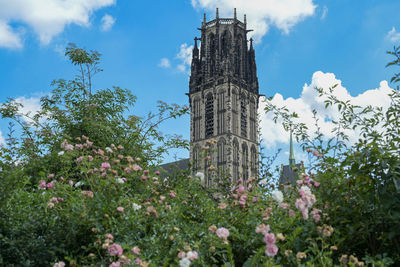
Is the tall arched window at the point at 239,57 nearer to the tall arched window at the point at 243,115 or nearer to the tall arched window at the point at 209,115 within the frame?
the tall arched window at the point at 243,115

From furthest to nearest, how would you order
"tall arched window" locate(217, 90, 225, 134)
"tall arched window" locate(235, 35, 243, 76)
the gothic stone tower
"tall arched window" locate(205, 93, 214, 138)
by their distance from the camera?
1. "tall arched window" locate(235, 35, 243, 76)
2. "tall arched window" locate(205, 93, 214, 138)
3. the gothic stone tower
4. "tall arched window" locate(217, 90, 225, 134)

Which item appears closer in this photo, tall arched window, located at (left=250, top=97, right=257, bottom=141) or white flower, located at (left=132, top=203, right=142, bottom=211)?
white flower, located at (left=132, top=203, right=142, bottom=211)

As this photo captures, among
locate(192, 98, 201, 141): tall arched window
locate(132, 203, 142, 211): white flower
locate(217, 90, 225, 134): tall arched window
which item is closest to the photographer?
locate(132, 203, 142, 211): white flower

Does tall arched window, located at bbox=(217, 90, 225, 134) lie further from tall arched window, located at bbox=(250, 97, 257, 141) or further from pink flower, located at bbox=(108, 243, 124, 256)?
pink flower, located at bbox=(108, 243, 124, 256)

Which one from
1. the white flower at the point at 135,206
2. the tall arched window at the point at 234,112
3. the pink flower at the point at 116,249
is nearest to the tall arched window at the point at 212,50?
the tall arched window at the point at 234,112

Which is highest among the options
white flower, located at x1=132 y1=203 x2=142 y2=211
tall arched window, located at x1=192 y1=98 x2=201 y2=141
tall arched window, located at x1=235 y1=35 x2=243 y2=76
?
tall arched window, located at x1=235 y1=35 x2=243 y2=76

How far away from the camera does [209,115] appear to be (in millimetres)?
61844

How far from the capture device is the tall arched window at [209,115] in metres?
61.1

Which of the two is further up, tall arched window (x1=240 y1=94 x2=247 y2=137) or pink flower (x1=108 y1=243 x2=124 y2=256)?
tall arched window (x1=240 y1=94 x2=247 y2=137)

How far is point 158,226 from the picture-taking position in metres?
3.33

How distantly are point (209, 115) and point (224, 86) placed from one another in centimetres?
491

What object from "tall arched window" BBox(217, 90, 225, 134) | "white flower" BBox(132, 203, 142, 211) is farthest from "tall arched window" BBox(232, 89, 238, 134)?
"white flower" BBox(132, 203, 142, 211)

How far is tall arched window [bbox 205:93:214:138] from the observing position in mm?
61062

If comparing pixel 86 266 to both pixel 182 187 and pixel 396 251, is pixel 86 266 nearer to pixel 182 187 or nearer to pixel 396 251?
pixel 182 187
